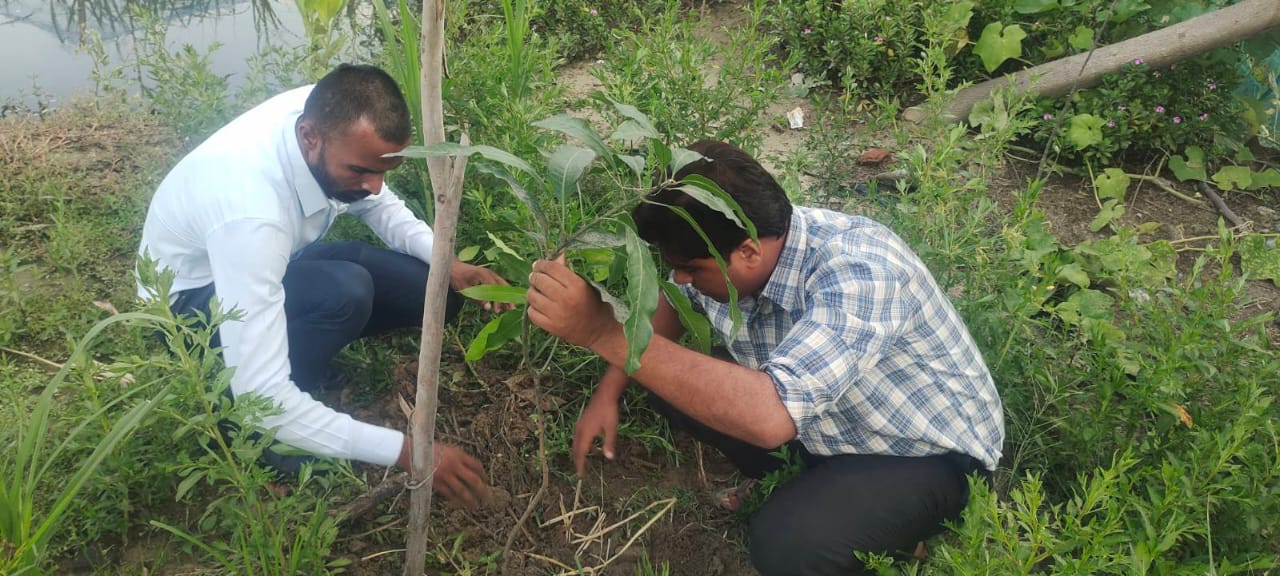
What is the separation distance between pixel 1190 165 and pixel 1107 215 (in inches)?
33.3

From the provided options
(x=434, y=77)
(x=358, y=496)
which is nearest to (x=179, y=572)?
(x=358, y=496)

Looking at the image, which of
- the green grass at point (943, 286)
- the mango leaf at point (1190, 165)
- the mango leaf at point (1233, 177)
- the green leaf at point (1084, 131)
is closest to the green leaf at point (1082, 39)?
the green leaf at point (1084, 131)

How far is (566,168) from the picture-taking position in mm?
1450

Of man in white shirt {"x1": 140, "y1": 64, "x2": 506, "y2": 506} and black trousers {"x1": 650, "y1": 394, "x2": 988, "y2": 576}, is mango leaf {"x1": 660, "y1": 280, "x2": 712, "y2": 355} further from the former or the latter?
man in white shirt {"x1": 140, "y1": 64, "x2": 506, "y2": 506}

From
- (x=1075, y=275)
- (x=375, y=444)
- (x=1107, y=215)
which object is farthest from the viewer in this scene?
(x=1107, y=215)

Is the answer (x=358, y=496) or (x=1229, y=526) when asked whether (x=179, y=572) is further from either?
(x=1229, y=526)

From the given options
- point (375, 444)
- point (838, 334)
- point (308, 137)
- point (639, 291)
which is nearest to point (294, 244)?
point (308, 137)

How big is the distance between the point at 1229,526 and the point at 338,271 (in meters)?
2.30

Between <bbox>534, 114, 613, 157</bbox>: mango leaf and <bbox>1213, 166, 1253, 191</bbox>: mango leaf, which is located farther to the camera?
<bbox>1213, 166, 1253, 191</bbox>: mango leaf

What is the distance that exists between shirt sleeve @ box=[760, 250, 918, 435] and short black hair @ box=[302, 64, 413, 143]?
109 centimetres

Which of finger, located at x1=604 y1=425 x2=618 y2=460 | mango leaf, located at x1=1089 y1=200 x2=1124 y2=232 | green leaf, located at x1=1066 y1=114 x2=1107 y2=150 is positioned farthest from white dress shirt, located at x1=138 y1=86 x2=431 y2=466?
green leaf, located at x1=1066 y1=114 x2=1107 y2=150

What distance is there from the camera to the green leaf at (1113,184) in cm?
390

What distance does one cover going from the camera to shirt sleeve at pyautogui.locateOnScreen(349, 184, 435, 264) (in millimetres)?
2754

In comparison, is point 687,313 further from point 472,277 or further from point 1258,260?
point 1258,260
